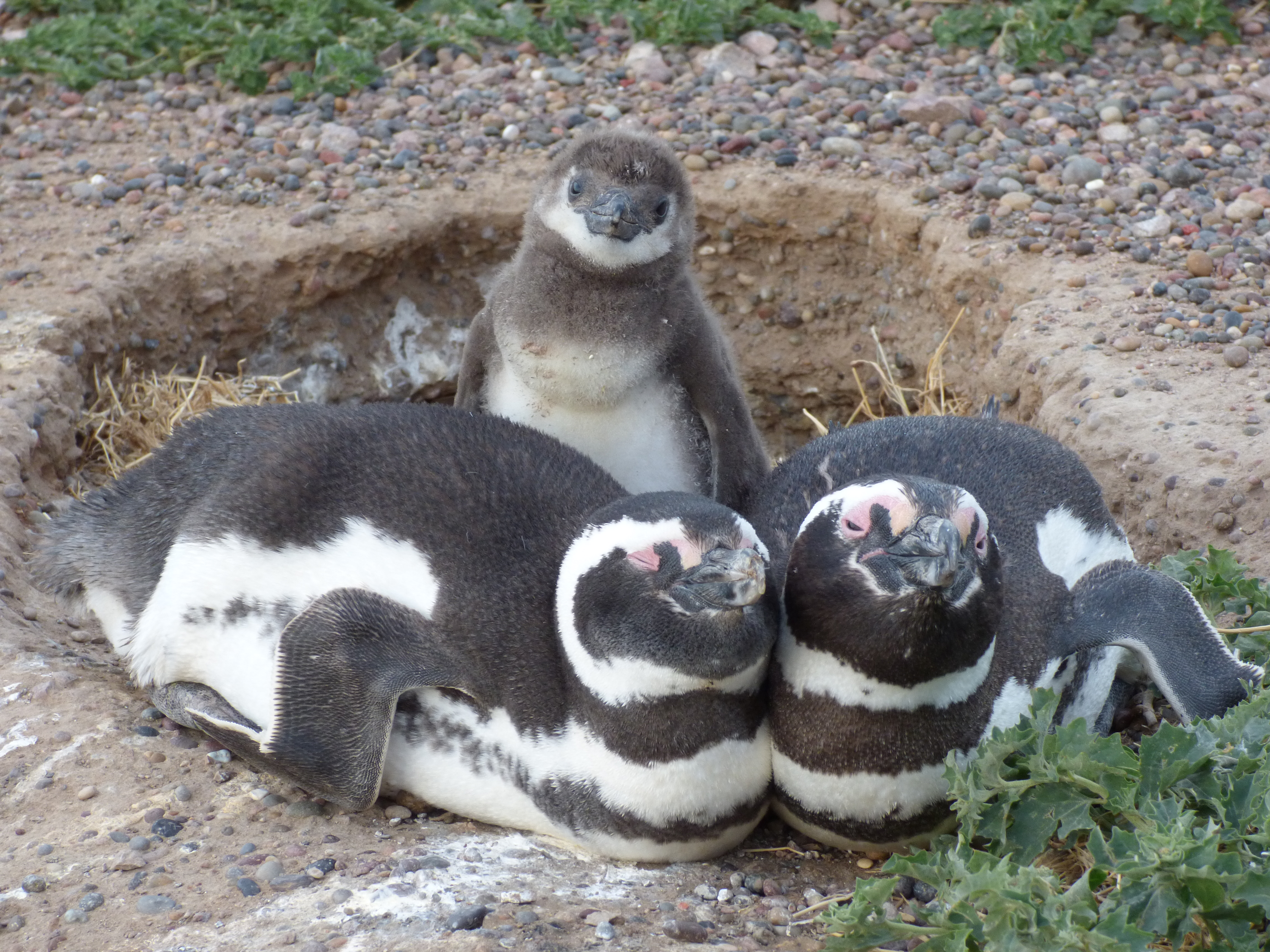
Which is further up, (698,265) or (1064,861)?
(698,265)

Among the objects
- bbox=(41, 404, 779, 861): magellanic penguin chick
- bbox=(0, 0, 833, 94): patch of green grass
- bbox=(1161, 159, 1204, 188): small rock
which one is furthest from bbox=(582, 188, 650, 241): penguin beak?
bbox=(0, 0, 833, 94): patch of green grass

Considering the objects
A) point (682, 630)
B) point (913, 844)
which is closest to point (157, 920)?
point (682, 630)

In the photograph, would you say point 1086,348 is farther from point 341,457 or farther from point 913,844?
point 341,457

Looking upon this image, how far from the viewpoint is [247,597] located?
11.4 feet

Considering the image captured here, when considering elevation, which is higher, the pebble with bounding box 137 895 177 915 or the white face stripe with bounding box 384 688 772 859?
the white face stripe with bounding box 384 688 772 859

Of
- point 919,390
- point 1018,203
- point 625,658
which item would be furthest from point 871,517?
point 1018,203

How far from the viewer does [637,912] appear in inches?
118

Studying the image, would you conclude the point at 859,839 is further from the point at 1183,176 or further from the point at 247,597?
the point at 1183,176

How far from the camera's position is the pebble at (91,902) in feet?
9.68

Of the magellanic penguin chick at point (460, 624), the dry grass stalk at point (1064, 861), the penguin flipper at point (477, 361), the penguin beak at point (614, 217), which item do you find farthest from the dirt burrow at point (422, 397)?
the penguin beak at point (614, 217)

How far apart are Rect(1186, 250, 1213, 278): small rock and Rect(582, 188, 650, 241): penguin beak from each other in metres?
2.16

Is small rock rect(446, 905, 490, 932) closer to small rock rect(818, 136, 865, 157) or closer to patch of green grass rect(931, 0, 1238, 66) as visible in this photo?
small rock rect(818, 136, 865, 157)

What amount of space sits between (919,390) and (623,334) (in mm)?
1982

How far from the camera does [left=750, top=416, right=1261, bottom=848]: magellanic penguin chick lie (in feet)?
9.27
